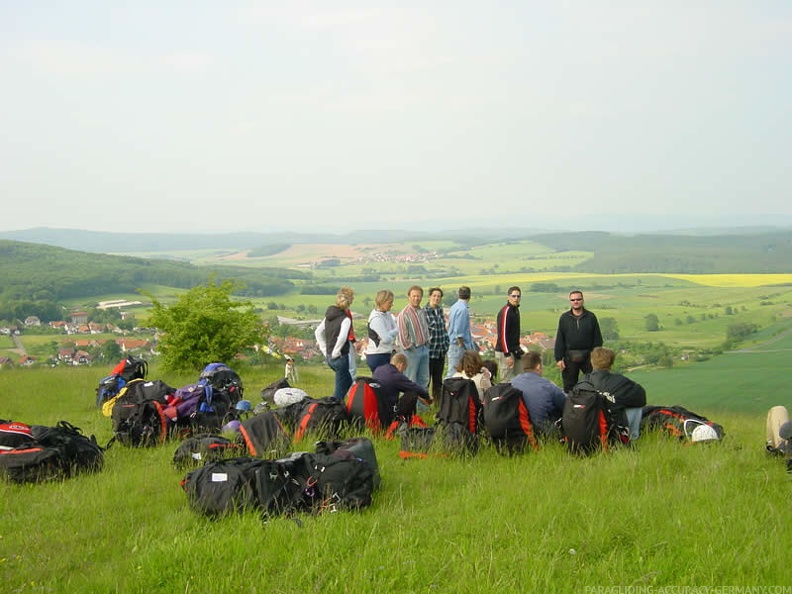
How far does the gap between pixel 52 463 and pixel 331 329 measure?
4.71 m

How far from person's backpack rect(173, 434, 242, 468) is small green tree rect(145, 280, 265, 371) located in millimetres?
10631

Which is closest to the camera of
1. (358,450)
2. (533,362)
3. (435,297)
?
(358,450)

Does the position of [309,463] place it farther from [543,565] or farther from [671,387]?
[671,387]

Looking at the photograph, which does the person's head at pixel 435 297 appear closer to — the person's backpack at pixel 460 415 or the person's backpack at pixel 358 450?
the person's backpack at pixel 460 415

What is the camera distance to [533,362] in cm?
837

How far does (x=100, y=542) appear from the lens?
17.8 feet

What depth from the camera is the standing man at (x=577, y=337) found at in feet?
35.5

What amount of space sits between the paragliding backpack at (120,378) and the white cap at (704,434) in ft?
29.3

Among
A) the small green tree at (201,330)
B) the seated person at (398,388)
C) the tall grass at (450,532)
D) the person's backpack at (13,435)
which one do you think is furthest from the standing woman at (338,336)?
the small green tree at (201,330)

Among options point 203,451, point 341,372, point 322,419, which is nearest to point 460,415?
point 322,419

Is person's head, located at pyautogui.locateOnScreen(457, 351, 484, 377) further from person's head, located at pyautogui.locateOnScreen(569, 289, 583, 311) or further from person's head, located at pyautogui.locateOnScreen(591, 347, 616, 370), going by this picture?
person's head, located at pyautogui.locateOnScreen(569, 289, 583, 311)

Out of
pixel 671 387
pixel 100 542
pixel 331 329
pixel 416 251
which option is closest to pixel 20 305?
Result: pixel 671 387

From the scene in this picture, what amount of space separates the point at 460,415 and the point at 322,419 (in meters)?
1.68

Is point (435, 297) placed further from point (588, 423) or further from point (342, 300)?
point (588, 423)
